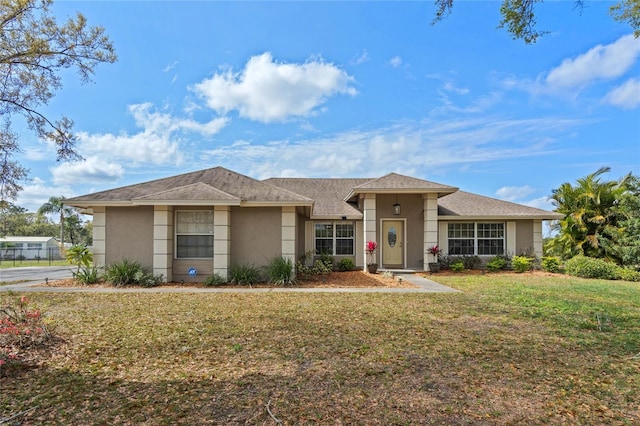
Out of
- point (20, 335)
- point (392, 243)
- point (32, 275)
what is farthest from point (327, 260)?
point (32, 275)

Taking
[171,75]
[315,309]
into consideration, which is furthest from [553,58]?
[171,75]

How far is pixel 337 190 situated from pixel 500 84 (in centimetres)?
944

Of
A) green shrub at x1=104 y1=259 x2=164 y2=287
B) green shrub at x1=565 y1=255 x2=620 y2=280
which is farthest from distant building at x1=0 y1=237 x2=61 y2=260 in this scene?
green shrub at x1=565 y1=255 x2=620 y2=280

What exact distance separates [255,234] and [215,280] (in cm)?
206

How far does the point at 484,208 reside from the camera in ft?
55.7

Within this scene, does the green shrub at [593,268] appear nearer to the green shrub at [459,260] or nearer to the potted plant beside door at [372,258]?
the green shrub at [459,260]

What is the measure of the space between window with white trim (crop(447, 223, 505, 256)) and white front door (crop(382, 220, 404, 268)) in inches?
99.3

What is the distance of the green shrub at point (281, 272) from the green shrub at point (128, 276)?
3.80 metres

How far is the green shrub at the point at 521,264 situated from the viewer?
15.7 metres

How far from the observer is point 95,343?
5.46 meters

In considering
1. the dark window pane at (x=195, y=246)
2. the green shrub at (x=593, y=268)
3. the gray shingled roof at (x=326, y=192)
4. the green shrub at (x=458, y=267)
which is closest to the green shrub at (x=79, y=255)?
the dark window pane at (x=195, y=246)

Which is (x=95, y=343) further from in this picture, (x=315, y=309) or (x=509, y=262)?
(x=509, y=262)

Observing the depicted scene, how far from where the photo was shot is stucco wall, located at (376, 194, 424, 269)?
53.1 feet

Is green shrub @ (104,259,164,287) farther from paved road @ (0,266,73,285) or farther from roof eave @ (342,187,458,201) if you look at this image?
roof eave @ (342,187,458,201)
